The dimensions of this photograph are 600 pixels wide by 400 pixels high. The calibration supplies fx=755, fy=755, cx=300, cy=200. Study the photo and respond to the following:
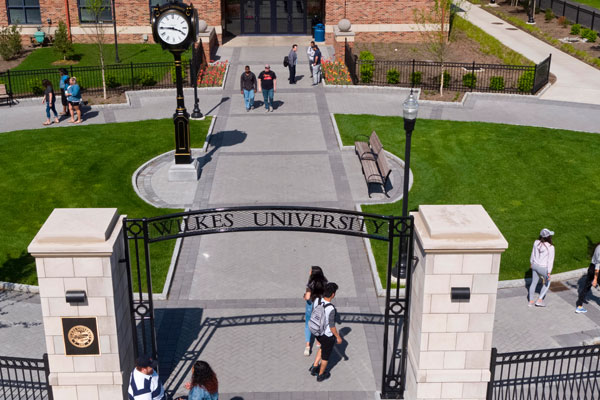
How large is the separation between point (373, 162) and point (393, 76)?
34.6 ft

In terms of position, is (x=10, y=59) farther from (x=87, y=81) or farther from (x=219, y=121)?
(x=219, y=121)

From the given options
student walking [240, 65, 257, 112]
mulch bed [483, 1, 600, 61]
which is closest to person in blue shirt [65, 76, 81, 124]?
student walking [240, 65, 257, 112]

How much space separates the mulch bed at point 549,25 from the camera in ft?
124

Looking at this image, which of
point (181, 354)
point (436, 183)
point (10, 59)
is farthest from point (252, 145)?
point (10, 59)

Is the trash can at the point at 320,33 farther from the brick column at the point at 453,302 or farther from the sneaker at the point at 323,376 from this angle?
the brick column at the point at 453,302

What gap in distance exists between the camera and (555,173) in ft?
68.0

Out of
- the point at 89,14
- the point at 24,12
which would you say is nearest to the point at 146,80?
the point at 89,14

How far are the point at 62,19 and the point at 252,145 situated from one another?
64.2ft

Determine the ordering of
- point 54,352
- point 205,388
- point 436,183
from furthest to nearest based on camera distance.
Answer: point 436,183
point 54,352
point 205,388

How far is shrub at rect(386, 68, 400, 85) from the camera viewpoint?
97.6 ft

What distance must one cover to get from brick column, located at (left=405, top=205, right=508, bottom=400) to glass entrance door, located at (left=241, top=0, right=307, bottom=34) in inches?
1254

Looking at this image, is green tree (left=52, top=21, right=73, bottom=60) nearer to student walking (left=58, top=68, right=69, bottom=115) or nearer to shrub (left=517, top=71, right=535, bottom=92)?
student walking (left=58, top=68, right=69, bottom=115)

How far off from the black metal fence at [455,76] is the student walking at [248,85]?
5.50 meters

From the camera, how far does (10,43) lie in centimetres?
3547
